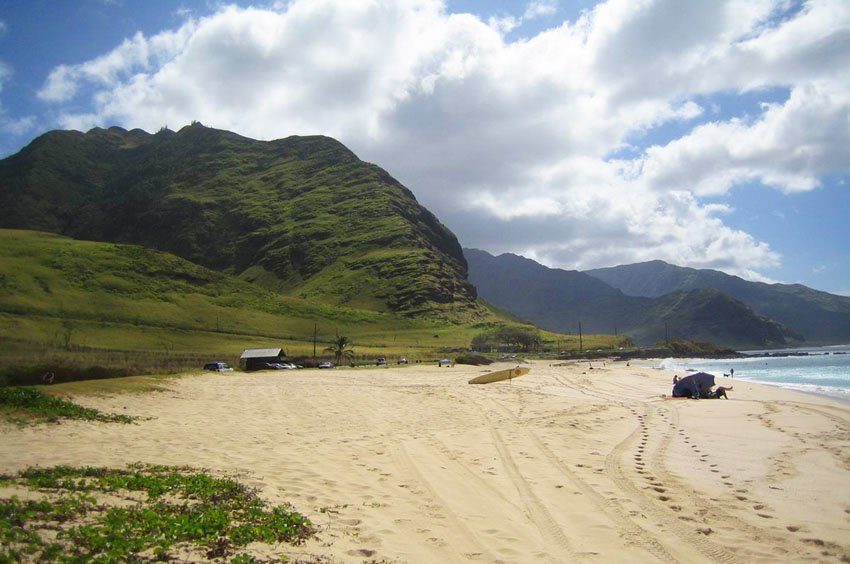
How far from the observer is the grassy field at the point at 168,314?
95.8m

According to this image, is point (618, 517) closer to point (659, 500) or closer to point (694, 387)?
point (659, 500)

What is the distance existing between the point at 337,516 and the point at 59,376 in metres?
19.5

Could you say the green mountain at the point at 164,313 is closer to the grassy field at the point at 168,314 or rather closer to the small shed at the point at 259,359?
the grassy field at the point at 168,314

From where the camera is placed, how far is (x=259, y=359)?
6284cm

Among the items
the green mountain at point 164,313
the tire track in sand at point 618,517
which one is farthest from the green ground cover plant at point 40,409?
the green mountain at point 164,313

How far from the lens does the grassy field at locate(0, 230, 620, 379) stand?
9581 cm

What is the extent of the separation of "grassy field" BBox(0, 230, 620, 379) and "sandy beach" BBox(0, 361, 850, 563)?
5074 centimetres

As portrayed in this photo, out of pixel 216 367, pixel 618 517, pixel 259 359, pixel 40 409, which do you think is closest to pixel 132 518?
pixel 618 517

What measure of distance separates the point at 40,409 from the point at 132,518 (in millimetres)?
10197

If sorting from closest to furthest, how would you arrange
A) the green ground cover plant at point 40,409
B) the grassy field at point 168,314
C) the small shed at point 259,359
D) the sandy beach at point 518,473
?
the sandy beach at point 518,473, the green ground cover plant at point 40,409, the small shed at point 259,359, the grassy field at point 168,314

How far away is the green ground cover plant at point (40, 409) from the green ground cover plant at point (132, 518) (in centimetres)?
631

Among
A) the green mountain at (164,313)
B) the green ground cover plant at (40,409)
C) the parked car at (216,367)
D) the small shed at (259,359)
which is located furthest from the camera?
the green mountain at (164,313)

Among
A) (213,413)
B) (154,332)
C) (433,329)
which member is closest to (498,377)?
(213,413)

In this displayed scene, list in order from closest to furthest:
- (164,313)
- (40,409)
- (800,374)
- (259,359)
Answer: (40,409) → (800,374) → (259,359) → (164,313)
